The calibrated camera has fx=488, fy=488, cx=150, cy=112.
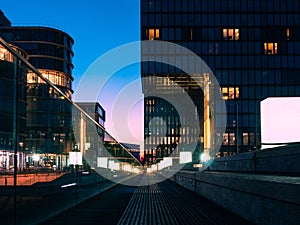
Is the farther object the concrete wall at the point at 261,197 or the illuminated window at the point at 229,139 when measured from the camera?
the illuminated window at the point at 229,139

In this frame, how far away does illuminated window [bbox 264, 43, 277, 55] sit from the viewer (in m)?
84.6

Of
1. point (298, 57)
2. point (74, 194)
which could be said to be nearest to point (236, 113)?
point (298, 57)

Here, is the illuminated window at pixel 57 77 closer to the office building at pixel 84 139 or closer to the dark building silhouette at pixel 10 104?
the office building at pixel 84 139

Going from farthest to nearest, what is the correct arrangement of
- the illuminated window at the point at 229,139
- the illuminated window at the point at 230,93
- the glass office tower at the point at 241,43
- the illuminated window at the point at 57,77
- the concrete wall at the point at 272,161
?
the illuminated window at the point at 57,77 < the illuminated window at the point at 230,93 < the glass office tower at the point at 241,43 < the illuminated window at the point at 229,139 < the concrete wall at the point at 272,161

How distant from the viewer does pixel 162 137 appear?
7072 inches

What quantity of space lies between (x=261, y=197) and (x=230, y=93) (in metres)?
75.1

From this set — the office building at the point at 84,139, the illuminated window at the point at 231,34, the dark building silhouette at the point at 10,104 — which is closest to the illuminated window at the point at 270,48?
the illuminated window at the point at 231,34

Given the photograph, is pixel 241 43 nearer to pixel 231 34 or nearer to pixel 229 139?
pixel 231 34

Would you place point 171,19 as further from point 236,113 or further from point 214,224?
point 214,224

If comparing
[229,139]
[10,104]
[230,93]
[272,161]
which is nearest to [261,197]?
[272,161]

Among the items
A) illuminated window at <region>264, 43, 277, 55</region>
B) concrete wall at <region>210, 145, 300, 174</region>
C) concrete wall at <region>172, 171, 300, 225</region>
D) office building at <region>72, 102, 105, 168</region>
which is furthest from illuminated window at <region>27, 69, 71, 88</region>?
concrete wall at <region>172, 171, 300, 225</region>

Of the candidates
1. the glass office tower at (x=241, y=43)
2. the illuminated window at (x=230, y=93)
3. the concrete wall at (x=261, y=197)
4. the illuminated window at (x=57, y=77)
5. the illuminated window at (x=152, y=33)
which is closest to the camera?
the concrete wall at (x=261, y=197)

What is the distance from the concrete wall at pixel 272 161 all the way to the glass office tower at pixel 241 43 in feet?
206

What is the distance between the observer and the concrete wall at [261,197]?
26.0 feet
